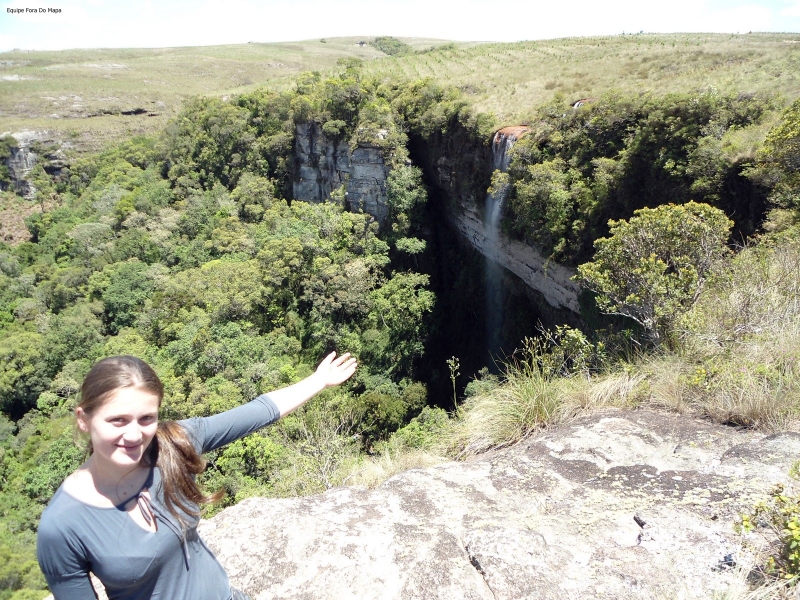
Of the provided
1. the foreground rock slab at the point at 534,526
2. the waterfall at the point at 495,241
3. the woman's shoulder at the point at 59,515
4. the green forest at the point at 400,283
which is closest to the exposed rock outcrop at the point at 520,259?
the waterfall at the point at 495,241

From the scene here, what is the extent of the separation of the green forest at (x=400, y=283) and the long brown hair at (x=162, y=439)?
2.35 m

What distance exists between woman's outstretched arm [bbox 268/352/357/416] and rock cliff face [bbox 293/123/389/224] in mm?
21764

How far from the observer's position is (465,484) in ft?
10.6

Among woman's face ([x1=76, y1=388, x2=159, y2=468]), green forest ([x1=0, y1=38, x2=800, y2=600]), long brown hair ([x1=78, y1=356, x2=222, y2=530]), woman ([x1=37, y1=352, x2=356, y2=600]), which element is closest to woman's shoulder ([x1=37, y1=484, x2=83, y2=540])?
woman ([x1=37, y1=352, x2=356, y2=600])

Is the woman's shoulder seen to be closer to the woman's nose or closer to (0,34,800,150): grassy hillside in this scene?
the woman's nose

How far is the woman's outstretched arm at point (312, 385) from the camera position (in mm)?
2314

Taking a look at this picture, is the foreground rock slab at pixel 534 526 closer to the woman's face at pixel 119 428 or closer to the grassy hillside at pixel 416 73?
the woman's face at pixel 119 428

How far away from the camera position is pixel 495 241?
19.7 meters

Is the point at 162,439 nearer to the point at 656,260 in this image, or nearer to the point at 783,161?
the point at 656,260

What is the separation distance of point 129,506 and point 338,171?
2566 centimetres

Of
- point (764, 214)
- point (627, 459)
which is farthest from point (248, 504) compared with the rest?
point (764, 214)

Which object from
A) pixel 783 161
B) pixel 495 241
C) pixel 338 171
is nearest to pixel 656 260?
pixel 783 161

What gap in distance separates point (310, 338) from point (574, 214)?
11209 mm

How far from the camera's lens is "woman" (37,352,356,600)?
1.54 metres
